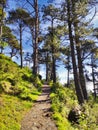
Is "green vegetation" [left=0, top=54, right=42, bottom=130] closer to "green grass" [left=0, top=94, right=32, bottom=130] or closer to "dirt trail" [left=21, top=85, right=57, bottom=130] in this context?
"green grass" [left=0, top=94, right=32, bottom=130]

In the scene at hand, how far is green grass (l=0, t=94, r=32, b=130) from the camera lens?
10367mm

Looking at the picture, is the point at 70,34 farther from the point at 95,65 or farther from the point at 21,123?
the point at 95,65

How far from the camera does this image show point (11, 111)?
11.8 m

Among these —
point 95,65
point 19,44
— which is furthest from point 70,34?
point 95,65

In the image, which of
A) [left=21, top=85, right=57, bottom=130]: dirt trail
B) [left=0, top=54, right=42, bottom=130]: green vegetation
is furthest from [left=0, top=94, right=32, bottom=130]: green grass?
[left=21, top=85, right=57, bottom=130]: dirt trail

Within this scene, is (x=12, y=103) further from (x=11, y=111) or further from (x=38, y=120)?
(x=38, y=120)

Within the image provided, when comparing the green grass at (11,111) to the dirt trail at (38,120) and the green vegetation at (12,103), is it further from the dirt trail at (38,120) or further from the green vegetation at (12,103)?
the dirt trail at (38,120)

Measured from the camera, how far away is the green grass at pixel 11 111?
1037 centimetres

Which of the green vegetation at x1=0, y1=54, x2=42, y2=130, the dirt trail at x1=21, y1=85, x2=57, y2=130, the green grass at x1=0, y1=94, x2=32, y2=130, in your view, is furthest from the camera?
the dirt trail at x1=21, y1=85, x2=57, y2=130

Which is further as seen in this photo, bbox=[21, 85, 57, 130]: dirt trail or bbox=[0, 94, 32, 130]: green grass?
bbox=[21, 85, 57, 130]: dirt trail

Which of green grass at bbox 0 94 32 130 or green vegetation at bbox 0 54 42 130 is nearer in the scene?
green grass at bbox 0 94 32 130

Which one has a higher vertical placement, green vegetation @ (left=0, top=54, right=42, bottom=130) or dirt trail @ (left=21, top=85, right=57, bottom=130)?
green vegetation @ (left=0, top=54, right=42, bottom=130)

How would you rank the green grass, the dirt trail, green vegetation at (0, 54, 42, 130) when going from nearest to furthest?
the green grass
green vegetation at (0, 54, 42, 130)
the dirt trail

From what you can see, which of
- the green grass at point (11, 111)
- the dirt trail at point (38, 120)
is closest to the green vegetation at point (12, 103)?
the green grass at point (11, 111)
